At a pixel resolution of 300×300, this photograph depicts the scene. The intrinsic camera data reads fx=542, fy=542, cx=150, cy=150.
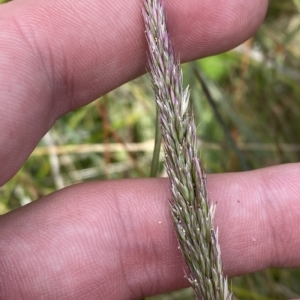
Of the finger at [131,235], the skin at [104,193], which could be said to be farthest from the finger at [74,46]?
the finger at [131,235]

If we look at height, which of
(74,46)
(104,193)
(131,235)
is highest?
(74,46)

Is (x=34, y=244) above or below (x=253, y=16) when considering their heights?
below

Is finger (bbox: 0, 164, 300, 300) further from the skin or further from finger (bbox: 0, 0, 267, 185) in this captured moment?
finger (bbox: 0, 0, 267, 185)

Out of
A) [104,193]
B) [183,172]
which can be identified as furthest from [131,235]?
[183,172]

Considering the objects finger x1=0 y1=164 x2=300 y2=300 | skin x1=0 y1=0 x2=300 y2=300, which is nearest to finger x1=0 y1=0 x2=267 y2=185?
skin x1=0 y1=0 x2=300 y2=300

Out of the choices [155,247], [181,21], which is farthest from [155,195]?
[181,21]

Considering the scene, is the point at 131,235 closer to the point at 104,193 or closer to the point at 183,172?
the point at 104,193

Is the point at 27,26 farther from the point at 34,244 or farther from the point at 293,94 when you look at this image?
the point at 293,94
